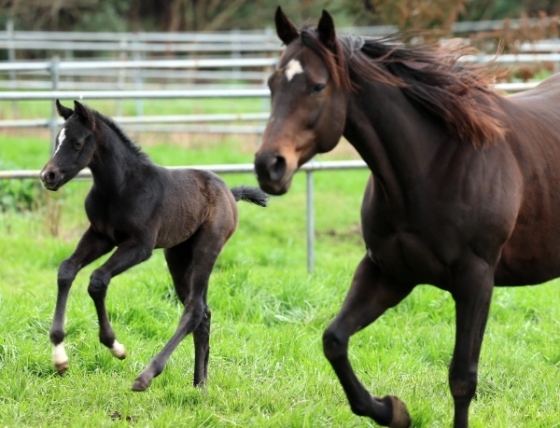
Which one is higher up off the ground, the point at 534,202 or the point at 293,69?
the point at 293,69

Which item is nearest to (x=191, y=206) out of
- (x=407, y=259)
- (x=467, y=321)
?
(x=407, y=259)

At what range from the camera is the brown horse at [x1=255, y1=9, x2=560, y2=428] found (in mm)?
3541

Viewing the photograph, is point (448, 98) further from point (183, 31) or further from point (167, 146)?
point (183, 31)

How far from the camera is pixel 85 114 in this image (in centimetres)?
433

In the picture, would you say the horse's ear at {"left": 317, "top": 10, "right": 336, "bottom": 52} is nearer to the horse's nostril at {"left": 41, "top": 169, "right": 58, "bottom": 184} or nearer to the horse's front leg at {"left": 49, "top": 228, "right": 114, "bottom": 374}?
the horse's nostril at {"left": 41, "top": 169, "right": 58, "bottom": 184}

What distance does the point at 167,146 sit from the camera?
42.6ft

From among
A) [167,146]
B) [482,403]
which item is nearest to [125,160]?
[482,403]

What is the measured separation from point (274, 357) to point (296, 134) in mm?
2149

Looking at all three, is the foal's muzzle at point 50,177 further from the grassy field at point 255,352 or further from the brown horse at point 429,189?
the brown horse at point 429,189

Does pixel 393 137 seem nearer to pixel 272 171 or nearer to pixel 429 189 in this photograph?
pixel 429 189

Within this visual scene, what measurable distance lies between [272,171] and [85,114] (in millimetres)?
1655

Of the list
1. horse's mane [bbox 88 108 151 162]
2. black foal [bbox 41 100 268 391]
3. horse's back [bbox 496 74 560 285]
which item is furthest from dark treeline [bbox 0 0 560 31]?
horse's back [bbox 496 74 560 285]

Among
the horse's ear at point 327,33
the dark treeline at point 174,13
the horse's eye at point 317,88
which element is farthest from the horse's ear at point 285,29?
the dark treeline at point 174,13

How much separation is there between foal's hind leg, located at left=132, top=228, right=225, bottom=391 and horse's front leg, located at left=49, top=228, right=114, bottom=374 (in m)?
0.50
